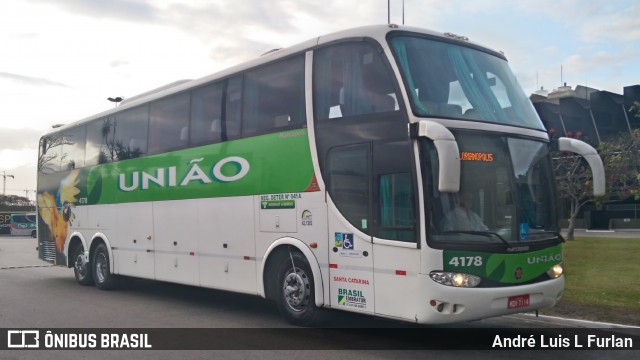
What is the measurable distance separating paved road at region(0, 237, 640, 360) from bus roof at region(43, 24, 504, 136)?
13.0ft

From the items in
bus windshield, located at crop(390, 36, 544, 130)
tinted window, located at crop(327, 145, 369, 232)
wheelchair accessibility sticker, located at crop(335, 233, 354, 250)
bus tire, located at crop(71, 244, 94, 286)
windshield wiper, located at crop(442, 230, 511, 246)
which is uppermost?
bus windshield, located at crop(390, 36, 544, 130)

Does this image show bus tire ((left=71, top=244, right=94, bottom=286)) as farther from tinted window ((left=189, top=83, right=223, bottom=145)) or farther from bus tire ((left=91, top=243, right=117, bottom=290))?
tinted window ((left=189, top=83, right=223, bottom=145))

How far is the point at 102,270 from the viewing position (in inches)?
586

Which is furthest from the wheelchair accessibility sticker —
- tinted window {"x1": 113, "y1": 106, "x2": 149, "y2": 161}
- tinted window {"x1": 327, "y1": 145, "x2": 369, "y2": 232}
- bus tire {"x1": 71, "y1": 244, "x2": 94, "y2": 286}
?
bus tire {"x1": 71, "y1": 244, "x2": 94, "y2": 286}

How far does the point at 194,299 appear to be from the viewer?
42.3 feet

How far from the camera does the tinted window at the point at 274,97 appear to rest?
9445 mm

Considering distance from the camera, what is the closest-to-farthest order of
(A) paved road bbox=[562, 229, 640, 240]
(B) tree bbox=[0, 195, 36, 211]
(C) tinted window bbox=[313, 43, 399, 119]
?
1. (C) tinted window bbox=[313, 43, 399, 119]
2. (A) paved road bbox=[562, 229, 640, 240]
3. (B) tree bbox=[0, 195, 36, 211]

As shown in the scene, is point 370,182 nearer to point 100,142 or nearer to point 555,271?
point 555,271

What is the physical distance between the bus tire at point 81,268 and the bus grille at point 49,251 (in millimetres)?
1260

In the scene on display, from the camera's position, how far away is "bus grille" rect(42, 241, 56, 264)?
17200 millimetres

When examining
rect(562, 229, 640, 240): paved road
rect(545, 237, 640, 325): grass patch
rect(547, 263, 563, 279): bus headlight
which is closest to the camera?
rect(547, 263, 563, 279): bus headlight

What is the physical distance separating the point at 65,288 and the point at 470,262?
1108 cm

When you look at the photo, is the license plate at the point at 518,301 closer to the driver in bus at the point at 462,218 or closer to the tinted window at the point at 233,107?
the driver in bus at the point at 462,218

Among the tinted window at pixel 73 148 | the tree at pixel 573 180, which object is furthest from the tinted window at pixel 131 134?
the tree at pixel 573 180
